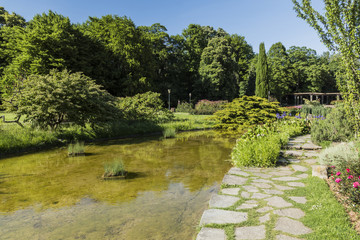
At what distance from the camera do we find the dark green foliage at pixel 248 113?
13.3 meters

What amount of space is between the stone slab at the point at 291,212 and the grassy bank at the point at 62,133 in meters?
8.82

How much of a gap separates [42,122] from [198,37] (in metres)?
33.8

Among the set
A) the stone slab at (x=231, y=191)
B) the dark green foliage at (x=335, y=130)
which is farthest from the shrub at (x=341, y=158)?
the dark green foliage at (x=335, y=130)

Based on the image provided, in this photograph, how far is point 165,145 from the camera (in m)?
10.4

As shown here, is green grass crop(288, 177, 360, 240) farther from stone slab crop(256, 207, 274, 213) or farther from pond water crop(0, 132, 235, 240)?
pond water crop(0, 132, 235, 240)

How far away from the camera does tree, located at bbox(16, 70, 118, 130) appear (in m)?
9.77

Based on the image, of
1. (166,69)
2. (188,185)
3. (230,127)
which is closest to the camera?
(188,185)

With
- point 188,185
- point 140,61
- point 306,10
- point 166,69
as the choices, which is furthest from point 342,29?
point 166,69

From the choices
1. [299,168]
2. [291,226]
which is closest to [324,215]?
[291,226]

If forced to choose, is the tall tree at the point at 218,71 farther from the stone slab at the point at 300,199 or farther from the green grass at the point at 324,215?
the stone slab at the point at 300,199

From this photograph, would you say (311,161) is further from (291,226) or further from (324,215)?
(291,226)

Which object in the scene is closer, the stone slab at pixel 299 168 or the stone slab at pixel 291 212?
the stone slab at pixel 291 212

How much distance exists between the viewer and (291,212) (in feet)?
10.2

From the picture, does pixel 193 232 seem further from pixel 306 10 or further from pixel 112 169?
pixel 306 10
